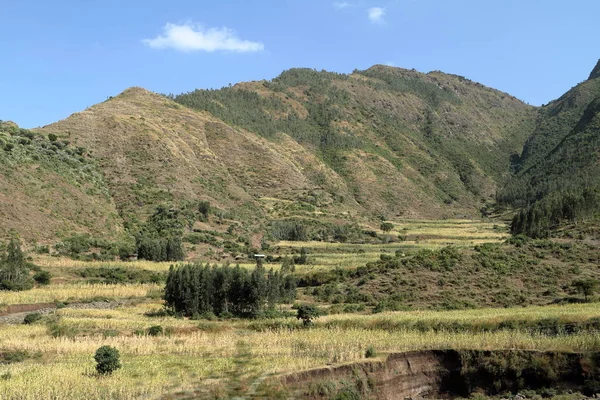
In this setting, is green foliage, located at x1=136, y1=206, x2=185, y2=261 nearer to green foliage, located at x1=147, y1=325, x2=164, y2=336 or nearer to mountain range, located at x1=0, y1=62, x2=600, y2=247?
mountain range, located at x1=0, y1=62, x2=600, y2=247

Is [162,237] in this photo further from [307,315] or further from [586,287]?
[586,287]

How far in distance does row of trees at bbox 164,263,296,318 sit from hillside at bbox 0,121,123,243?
33603mm

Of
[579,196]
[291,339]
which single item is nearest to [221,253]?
[291,339]

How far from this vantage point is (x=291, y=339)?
2900cm

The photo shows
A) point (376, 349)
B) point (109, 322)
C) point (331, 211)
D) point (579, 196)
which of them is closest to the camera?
point (376, 349)

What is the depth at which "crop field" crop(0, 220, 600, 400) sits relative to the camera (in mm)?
20297

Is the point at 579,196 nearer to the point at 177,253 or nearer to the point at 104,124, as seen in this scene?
the point at 177,253

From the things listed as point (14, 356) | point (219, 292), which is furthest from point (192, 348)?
point (219, 292)

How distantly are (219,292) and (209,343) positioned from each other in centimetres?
1288

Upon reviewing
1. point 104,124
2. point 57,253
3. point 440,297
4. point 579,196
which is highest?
point 104,124

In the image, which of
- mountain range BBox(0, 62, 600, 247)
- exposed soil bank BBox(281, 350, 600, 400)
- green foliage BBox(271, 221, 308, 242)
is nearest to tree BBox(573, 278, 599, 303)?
exposed soil bank BBox(281, 350, 600, 400)

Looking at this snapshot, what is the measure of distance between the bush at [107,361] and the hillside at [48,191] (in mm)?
49006

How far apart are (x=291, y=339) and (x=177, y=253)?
44.3 meters

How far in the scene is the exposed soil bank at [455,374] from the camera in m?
22.4
